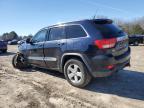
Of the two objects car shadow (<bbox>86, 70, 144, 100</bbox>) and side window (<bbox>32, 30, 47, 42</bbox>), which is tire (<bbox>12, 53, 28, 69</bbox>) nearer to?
side window (<bbox>32, 30, 47, 42</bbox>)

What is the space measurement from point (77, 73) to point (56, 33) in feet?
5.16

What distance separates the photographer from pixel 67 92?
5.64m

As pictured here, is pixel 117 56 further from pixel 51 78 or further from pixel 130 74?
pixel 51 78

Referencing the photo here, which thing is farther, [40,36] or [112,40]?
[40,36]

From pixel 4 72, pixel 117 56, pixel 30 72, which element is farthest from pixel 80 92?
pixel 4 72

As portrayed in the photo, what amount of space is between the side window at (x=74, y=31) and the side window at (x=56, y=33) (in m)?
0.23

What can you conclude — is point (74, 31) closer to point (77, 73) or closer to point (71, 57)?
point (71, 57)

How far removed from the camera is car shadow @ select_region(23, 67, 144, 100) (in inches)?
212

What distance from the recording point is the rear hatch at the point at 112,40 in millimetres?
5266

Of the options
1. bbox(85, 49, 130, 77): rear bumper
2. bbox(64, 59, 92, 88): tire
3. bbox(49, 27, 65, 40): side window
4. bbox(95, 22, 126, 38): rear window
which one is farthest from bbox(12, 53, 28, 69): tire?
bbox(95, 22, 126, 38): rear window

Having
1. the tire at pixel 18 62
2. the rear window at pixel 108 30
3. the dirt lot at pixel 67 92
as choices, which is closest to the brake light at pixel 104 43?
the rear window at pixel 108 30

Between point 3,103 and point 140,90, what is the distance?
3544 millimetres

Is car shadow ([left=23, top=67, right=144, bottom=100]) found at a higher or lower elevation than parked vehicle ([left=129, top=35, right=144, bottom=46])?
lower

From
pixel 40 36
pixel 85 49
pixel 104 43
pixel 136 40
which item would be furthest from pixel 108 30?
pixel 136 40
